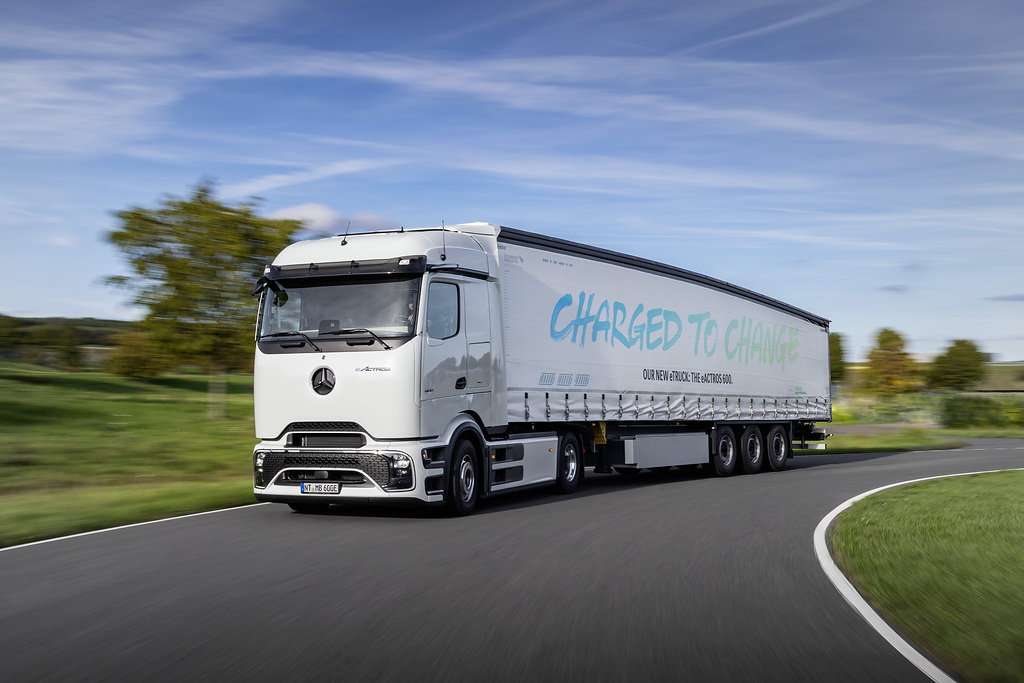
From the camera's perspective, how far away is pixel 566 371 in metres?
15.2

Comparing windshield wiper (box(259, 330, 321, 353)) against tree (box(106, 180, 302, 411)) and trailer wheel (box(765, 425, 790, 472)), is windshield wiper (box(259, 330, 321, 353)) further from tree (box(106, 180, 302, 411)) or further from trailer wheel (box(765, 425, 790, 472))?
tree (box(106, 180, 302, 411))

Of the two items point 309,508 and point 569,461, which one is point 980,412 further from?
point 309,508

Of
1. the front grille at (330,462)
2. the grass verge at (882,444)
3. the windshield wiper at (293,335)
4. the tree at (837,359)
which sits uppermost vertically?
the tree at (837,359)

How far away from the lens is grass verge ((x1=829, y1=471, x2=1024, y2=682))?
18.4 ft

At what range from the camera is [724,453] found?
21031 millimetres

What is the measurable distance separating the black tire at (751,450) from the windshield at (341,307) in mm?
12611

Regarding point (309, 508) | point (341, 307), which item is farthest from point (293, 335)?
point (309, 508)

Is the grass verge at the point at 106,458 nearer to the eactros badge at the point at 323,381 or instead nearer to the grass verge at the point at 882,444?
the eactros badge at the point at 323,381

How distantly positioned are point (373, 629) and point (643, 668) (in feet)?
5.89

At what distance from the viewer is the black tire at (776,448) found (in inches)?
910

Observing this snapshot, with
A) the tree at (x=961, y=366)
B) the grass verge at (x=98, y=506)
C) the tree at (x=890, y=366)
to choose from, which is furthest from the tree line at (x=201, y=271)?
the tree at (x=961, y=366)

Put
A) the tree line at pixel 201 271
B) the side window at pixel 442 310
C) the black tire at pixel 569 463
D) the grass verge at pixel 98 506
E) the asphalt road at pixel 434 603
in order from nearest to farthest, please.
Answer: the asphalt road at pixel 434 603 → the grass verge at pixel 98 506 → the side window at pixel 442 310 → the black tire at pixel 569 463 → the tree line at pixel 201 271

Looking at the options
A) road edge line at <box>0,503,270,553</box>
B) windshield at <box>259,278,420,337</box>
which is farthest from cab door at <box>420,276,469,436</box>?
road edge line at <box>0,503,270,553</box>

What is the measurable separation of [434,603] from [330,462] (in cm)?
493
